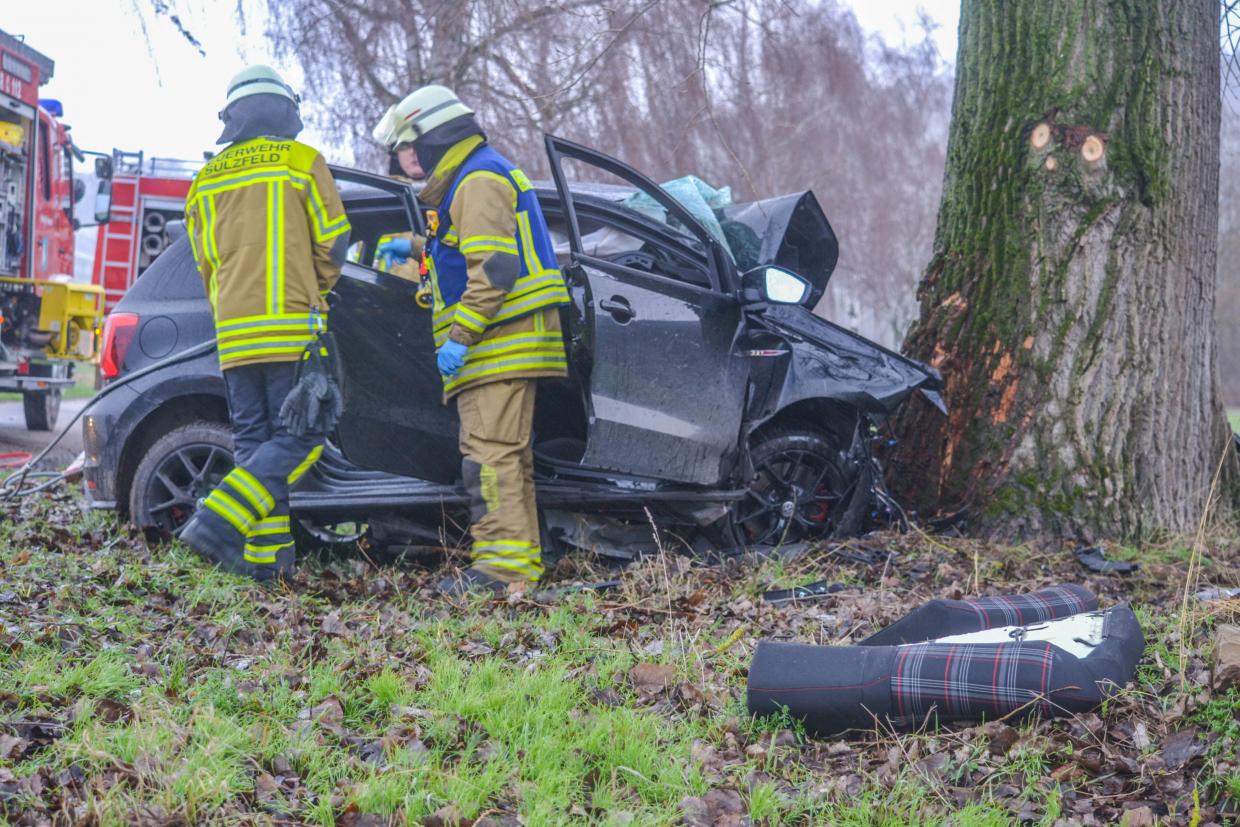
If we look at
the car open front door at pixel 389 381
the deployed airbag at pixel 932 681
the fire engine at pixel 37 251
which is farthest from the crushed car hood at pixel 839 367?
the fire engine at pixel 37 251

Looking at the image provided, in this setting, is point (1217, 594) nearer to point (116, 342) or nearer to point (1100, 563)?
point (1100, 563)

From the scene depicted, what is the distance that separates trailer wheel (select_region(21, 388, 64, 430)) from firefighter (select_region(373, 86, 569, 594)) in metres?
7.50

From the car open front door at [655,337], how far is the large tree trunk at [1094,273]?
1.39 metres

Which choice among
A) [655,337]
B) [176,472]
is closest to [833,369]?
[655,337]

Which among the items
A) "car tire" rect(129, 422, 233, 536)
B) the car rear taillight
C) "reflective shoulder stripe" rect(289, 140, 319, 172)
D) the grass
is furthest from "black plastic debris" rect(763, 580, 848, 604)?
the car rear taillight

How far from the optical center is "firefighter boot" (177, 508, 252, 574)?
15.4 ft

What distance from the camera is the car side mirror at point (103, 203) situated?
→ 1377cm

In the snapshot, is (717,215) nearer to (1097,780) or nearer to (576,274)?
(576,274)

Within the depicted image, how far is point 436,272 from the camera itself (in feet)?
16.3

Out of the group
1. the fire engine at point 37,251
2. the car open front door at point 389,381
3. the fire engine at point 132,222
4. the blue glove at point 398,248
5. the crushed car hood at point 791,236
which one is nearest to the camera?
the car open front door at point 389,381

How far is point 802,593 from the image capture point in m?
4.66

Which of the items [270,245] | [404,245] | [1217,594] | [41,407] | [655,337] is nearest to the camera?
[1217,594]

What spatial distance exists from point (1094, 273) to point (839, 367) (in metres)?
1.28

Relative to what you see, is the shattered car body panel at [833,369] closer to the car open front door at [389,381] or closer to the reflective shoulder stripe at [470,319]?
the reflective shoulder stripe at [470,319]
